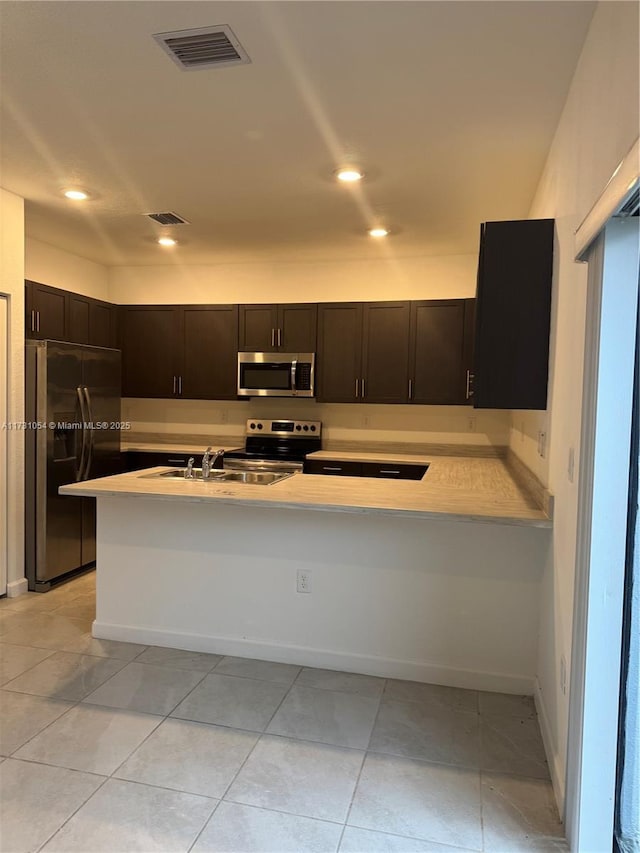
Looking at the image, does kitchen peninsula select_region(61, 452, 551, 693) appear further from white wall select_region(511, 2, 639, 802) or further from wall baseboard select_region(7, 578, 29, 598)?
wall baseboard select_region(7, 578, 29, 598)

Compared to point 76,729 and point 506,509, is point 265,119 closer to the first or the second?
point 506,509

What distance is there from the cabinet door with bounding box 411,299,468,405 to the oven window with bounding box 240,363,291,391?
112cm

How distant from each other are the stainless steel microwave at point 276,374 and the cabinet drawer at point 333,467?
0.64 metres

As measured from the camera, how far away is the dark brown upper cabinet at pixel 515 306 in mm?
2467

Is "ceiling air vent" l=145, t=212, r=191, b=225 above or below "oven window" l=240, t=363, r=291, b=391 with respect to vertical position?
above

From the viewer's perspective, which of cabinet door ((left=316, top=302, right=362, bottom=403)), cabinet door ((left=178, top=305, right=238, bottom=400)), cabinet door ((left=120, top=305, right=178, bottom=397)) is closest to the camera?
cabinet door ((left=316, top=302, right=362, bottom=403))

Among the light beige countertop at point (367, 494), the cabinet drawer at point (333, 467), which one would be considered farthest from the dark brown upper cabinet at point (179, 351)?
the light beige countertop at point (367, 494)

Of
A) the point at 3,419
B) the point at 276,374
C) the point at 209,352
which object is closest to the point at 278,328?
the point at 276,374

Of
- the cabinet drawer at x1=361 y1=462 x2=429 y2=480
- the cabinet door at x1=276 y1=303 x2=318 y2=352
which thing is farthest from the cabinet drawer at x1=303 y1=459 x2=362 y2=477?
the cabinet door at x1=276 y1=303 x2=318 y2=352

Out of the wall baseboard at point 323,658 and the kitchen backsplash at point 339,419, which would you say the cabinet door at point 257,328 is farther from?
the wall baseboard at point 323,658

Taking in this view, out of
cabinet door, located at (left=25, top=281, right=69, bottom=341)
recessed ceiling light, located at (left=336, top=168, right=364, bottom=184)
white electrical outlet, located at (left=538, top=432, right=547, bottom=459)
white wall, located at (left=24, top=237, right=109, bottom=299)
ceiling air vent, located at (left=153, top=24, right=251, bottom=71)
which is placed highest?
recessed ceiling light, located at (left=336, top=168, right=364, bottom=184)

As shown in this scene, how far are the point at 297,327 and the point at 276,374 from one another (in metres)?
0.46

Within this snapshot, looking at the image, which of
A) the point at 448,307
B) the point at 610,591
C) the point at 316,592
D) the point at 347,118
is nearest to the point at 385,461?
the point at 448,307

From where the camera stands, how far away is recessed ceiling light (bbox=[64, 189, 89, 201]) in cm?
347
